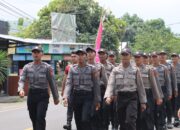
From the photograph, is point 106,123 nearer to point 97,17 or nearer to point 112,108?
point 112,108

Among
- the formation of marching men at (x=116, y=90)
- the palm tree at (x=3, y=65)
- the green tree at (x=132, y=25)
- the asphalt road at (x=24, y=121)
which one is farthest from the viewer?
the green tree at (x=132, y=25)

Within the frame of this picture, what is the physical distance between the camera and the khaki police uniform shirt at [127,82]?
10091 mm

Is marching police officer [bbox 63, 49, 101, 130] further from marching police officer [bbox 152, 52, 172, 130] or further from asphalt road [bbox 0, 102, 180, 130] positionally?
asphalt road [bbox 0, 102, 180, 130]

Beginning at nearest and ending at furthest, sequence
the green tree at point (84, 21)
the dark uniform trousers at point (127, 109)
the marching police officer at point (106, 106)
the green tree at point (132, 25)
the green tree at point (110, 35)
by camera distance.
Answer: the dark uniform trousers at point (127, 109) → the marching police officer at point (106, 106) → the green tree at point (110, 35) → the green tree at point (84, 21) → the green tree at point (132, 25)

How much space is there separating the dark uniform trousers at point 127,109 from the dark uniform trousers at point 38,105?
1.42m

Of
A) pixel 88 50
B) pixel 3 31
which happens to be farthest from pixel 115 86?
pixel 3 31

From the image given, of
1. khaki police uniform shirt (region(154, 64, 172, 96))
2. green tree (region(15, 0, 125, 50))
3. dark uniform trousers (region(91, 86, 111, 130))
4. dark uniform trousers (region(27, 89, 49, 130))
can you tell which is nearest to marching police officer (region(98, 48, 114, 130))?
dark uniform trousers (region(91, 86, 111, 130))

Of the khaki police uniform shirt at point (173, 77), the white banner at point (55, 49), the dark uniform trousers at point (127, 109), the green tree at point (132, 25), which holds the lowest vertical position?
the dark uniform trousers at point (127, 109)

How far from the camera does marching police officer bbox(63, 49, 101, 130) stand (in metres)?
10.2

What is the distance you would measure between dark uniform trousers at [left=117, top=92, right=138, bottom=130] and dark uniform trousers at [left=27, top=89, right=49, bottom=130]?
4.65 ft

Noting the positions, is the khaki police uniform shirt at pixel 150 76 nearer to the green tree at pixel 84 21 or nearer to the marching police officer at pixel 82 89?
the marching police officer at pixel 82 89

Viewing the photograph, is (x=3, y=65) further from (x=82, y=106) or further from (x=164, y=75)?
(x=82, y=106)

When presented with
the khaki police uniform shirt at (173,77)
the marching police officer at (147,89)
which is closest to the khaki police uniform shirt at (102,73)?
the marching police officer at (147,89)

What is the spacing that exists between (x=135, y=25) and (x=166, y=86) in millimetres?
99264
